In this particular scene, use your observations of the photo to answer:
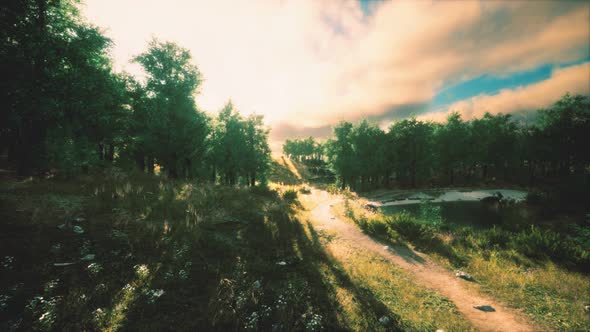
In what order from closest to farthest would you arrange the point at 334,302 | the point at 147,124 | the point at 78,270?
the point at 78,270 → the point at 334,302 → the point at 147,124

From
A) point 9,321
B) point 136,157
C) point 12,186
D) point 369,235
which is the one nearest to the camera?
point 9,321

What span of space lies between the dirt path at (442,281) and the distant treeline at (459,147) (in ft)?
107

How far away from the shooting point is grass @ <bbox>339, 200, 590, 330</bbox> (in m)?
6.30

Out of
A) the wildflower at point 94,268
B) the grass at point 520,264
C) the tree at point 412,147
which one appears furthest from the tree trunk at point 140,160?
the tree at point 412,147

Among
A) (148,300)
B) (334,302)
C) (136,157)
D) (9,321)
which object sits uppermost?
(136,157)

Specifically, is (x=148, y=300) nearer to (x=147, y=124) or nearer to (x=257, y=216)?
(x=257, y=216)

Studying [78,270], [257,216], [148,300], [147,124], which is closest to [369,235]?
[257,216]

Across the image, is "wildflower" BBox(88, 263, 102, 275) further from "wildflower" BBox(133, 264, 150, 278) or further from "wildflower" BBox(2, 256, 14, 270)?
"wildflower" BBox(2, 256, 14, 270)

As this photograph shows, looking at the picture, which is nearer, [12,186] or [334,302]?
[334,302]

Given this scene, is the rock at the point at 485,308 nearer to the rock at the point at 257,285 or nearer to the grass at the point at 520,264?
the grass at the point at 520,264

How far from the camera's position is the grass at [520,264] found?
6.30m

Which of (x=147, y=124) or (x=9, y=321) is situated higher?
(x=147, y=124)

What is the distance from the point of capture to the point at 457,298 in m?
6.77

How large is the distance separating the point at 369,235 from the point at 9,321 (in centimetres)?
1386
